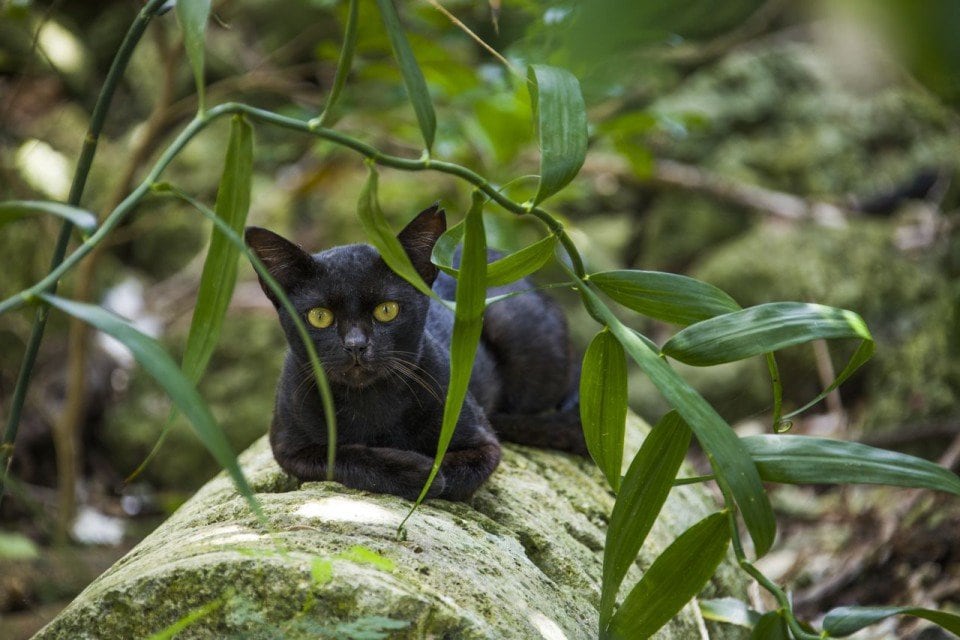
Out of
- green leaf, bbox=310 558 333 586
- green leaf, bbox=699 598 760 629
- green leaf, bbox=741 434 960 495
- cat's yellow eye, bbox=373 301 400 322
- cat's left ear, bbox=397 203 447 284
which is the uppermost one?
cat's left ear, bbox=397 203 447 284

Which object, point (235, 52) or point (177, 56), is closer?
point (177, 56)

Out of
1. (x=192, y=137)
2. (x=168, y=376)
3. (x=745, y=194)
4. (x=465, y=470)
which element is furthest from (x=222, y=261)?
(x=745, y=194)

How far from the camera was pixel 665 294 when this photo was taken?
6.35 feet

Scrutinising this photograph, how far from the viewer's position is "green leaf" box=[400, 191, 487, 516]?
178 centimetres

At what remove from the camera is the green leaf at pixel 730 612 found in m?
2.49

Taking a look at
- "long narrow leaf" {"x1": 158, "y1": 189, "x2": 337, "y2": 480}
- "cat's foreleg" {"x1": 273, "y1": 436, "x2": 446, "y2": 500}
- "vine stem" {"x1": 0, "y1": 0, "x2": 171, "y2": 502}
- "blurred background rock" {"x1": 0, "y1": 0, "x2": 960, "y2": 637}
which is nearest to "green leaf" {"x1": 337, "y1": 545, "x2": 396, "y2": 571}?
A: "long narrow leaf" {"x1": 158, "y1": 189, "x2": 337, "y2": 480}

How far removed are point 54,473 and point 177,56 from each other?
11.2 ft

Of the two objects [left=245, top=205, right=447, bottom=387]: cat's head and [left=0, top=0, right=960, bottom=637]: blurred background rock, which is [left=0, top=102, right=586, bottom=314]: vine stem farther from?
[left=0, top=0, right=960, bottom=637]: blurred background rock

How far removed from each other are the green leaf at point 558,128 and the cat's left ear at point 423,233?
2.31 feet

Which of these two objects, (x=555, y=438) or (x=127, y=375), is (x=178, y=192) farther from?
(x=127, y=375)

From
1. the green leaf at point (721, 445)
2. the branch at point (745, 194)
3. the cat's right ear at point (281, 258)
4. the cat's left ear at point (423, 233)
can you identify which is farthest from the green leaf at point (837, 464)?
the branch at point (745, 194)

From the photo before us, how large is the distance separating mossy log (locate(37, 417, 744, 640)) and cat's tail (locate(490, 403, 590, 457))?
1.68ft

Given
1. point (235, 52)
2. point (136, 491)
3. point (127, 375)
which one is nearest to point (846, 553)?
point (136, 491)

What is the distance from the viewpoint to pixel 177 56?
14.4ft
